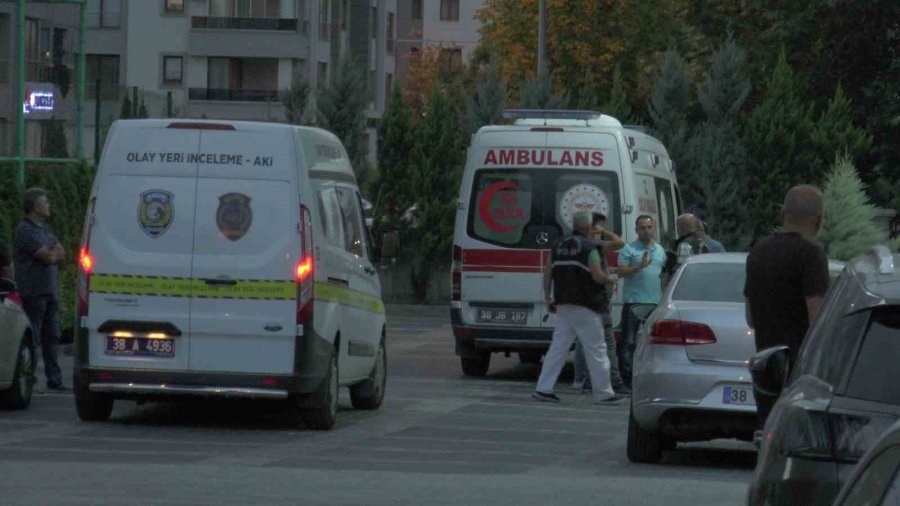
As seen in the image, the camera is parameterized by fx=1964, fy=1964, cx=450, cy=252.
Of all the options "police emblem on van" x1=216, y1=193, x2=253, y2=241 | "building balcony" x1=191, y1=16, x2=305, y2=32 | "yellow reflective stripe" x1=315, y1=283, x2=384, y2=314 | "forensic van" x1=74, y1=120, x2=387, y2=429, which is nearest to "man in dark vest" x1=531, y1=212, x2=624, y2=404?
"yellow reflective stripe" x1=315, y1=283, x2=384, y2=314

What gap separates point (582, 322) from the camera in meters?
18.2

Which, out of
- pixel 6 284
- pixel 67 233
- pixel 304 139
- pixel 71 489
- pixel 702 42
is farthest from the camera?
pixel 702 42

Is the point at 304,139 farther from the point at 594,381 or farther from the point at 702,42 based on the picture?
the point at 702,42

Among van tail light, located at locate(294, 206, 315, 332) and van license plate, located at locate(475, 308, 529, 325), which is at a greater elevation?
van tail light, located at locate(294, 206, 315, 332)

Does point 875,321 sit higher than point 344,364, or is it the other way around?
point 875,321

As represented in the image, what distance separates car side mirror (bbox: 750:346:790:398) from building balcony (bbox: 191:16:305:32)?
64.1 m

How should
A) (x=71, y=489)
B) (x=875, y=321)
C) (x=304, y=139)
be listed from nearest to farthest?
(x=875, y=321)
(x=71, y=489)
(x=304, y=139)

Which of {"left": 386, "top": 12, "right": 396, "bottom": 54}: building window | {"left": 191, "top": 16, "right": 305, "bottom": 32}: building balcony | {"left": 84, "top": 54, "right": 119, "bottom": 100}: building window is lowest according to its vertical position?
{"left": 84, "top": 54, "right": 119, "bottom": 100}: building window

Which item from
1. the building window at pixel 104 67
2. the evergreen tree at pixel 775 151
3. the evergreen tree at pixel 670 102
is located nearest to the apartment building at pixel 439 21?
the building window at pixel 104 67

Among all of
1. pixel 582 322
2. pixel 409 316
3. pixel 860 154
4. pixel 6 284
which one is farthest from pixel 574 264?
pixel 860 154

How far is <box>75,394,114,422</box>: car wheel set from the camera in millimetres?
15055

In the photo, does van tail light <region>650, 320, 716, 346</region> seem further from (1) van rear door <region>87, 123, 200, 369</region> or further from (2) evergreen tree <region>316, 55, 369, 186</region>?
(2) evergreen tree <region>316, 55, 369, 186</region>

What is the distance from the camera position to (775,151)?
33844mm

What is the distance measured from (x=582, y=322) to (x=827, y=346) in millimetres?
12463
